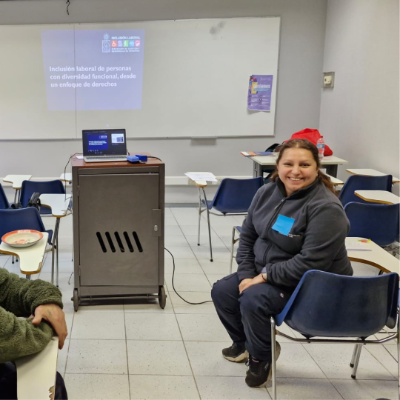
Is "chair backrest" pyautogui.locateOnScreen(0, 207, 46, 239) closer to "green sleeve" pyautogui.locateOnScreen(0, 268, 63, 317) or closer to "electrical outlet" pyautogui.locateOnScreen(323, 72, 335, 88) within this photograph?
"green sleeve" pyautogui.locateOnScreen(0, 268, 63, 317)

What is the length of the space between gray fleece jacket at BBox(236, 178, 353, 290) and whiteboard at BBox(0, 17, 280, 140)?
3617mm

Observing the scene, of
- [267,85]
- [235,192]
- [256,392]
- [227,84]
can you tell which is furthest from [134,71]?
[256,392]

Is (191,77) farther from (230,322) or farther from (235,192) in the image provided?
(230,322)

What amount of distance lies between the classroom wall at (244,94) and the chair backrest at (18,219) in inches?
115

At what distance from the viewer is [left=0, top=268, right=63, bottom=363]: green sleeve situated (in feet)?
4.55

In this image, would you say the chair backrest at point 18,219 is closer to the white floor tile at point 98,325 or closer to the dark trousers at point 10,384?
the white floor tile at point 98,325

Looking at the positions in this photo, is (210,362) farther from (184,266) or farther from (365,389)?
(184,266)

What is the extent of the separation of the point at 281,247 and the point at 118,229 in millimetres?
1211

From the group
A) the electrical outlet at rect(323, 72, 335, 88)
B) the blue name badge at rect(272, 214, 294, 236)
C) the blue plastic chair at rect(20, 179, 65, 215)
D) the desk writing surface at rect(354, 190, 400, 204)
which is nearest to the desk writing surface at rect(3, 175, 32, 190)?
the blue plastic chair at rect(20, 179, 65, 215)

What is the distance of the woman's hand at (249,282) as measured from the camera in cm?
222

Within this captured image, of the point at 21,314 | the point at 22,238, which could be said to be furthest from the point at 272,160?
the point at 21,314

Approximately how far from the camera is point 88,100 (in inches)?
224

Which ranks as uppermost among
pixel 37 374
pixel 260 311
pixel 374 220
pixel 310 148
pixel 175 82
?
pixel 175 82

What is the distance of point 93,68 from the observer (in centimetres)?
561
